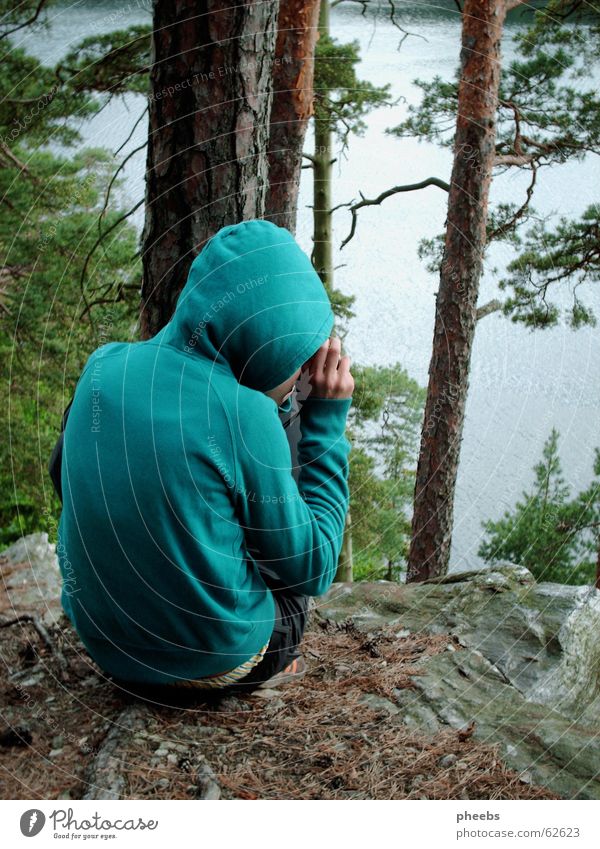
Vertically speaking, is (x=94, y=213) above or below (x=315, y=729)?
above

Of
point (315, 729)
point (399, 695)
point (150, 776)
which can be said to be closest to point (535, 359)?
point (399, 695)

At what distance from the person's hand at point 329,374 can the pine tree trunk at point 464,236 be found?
2.36 m

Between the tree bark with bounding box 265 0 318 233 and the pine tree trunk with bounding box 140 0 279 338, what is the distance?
2.16ft

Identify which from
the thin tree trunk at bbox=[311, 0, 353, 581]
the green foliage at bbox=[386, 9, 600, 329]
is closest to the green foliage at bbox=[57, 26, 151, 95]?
the thin tree trunk at bbox=[311, 0, 353, 581]

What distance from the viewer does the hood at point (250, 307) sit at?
5.26 ft

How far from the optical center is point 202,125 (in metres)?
A: 2.33

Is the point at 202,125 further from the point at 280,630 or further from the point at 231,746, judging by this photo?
the point at 231,746

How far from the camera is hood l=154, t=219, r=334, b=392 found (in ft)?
5.26

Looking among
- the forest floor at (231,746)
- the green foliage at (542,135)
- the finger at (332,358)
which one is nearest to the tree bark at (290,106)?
the green foliage at (542,135)

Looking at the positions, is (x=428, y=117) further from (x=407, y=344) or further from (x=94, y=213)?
(x=94, y=213)

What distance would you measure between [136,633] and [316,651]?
3.14 feet

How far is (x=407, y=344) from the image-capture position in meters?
2.84

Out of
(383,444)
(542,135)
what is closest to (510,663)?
(383,444)

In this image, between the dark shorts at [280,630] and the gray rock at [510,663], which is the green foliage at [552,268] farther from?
the dark shorts at [280,630]
